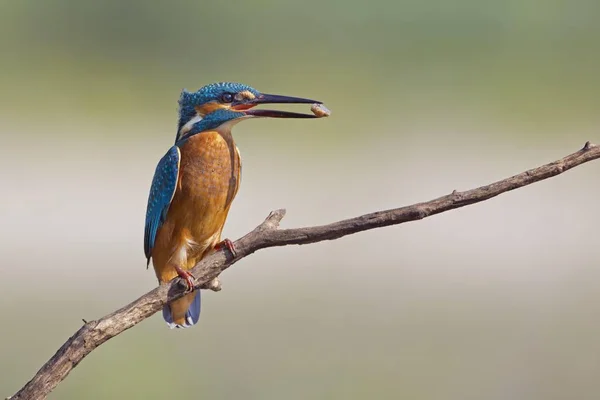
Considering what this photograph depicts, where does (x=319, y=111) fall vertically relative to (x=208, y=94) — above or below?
below

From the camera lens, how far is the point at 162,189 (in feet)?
8.22

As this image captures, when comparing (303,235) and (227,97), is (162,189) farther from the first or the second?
(303,235)

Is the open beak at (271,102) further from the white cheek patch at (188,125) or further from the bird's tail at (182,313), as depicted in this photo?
the bird's tail at (182,313)

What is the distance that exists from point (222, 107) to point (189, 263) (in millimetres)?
331

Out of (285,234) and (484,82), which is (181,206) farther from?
(484,82)

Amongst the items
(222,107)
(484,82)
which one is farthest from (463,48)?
(222,107)

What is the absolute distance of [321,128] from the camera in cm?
672

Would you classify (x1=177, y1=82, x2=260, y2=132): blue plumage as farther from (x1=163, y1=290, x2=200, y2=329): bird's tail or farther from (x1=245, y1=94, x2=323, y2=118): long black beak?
(x1=163, y1=290, x2=200, y2=329): bird's tail

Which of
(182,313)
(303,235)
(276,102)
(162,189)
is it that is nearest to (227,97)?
(276,102)

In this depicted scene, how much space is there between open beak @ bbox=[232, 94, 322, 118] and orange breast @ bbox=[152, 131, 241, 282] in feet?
0.26

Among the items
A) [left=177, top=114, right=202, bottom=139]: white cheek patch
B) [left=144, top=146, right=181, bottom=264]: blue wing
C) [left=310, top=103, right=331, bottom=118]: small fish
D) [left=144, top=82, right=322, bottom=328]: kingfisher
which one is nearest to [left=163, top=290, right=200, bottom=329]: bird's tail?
[left=144, top=82, right=322, bottom=328]: kingfisher

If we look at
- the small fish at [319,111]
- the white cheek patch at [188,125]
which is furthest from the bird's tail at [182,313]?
the small fish at [319,111]

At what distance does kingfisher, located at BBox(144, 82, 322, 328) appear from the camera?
2.50m

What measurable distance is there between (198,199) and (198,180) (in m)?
0.04
